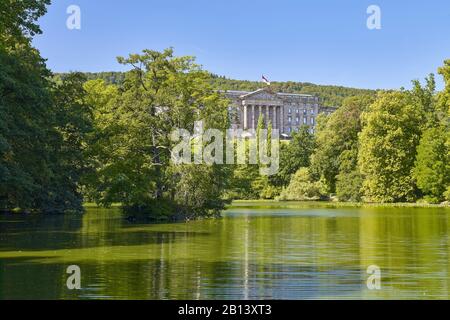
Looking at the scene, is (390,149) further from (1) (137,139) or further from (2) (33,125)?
(2) (33,125)

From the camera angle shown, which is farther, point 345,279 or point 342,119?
point 342,119

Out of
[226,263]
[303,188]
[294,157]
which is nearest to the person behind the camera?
[226,263]

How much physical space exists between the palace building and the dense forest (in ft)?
244

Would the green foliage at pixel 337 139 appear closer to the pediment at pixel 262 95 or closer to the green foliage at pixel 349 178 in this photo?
the green foliage at pixel 349 178

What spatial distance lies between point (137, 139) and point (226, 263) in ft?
79.7

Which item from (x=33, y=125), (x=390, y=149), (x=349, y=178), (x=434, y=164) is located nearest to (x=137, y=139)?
(x=33, y=125)

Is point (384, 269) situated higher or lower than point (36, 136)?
lower

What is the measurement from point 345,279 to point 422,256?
18.8 feet

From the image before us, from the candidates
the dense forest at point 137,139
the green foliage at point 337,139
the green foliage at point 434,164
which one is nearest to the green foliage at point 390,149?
the dense forest at point 137,139

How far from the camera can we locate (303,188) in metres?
86.9

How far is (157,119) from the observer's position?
4297 cm

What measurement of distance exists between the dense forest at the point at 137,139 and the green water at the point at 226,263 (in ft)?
14.9
